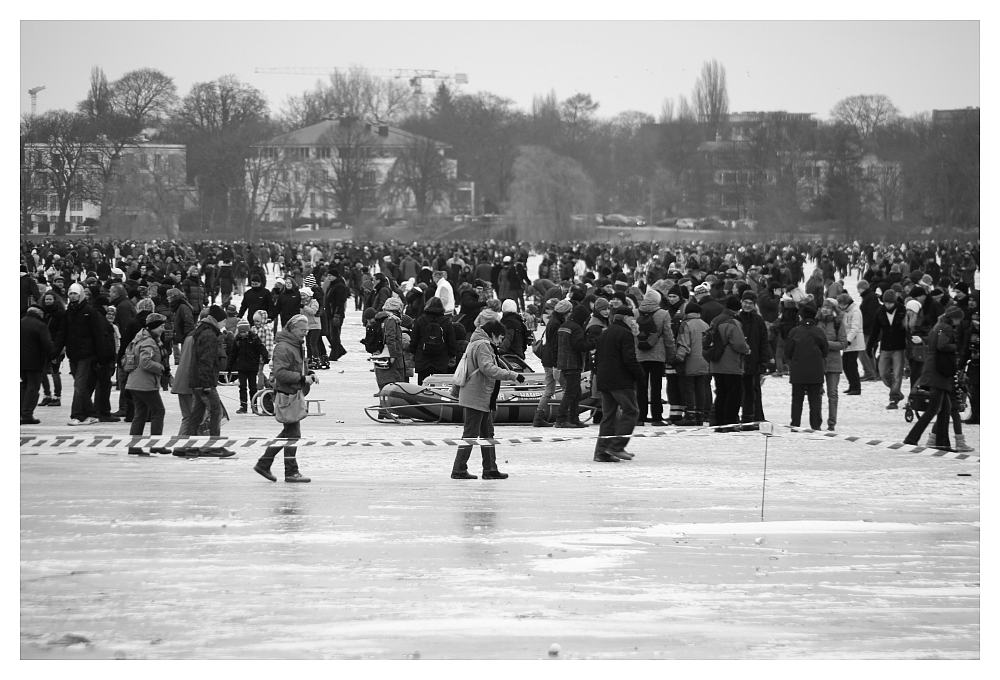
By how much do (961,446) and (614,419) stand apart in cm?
353

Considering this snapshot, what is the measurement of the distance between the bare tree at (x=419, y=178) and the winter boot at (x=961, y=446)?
104 m

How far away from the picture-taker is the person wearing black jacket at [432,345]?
14320 mm

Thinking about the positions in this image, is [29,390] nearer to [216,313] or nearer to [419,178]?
[216,313]

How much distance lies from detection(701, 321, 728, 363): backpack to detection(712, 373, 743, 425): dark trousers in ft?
0.76

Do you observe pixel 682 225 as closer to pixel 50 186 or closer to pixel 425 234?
pixel 425 234

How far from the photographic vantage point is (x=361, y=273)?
31.5 metres

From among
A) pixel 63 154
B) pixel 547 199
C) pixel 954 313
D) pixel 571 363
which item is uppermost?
pixel 547 199

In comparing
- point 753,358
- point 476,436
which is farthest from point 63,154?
point 476,436

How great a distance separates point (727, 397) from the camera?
13.2 metres

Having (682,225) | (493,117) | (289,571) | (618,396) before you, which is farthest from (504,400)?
(493,117)

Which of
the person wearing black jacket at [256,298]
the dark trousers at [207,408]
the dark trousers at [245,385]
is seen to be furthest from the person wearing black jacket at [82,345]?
the person wearing black jacket at [256,298]

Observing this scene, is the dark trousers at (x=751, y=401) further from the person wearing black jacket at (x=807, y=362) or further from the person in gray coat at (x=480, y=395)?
the person in gray coat at (x=480, y=395)

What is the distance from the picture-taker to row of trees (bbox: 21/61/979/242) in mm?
63281

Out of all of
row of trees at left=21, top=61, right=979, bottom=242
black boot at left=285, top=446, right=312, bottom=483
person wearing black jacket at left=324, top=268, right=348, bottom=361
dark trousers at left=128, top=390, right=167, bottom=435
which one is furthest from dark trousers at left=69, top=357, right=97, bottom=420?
row of trees at left=21, top=61, right=979, bottom=242
